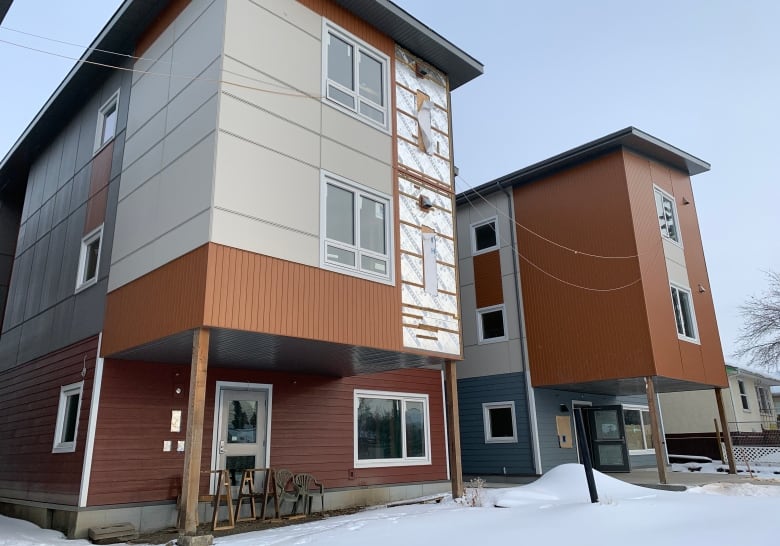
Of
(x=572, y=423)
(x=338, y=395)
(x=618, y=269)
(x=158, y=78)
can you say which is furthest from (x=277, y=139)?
(x=572, y=423)

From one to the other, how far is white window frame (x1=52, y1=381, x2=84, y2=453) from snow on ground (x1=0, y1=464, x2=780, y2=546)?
122 cm

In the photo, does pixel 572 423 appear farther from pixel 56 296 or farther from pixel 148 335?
pixel 56 296

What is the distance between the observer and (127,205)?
392 inches

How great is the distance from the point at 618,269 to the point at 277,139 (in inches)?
364

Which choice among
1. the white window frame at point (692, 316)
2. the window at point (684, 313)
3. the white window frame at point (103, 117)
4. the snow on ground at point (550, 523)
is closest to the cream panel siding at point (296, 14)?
the white window frame at point (103, 117)

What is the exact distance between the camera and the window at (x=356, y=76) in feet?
32.4

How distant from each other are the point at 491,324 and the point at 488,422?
276cm

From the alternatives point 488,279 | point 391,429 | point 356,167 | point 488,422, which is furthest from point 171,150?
point 488,422

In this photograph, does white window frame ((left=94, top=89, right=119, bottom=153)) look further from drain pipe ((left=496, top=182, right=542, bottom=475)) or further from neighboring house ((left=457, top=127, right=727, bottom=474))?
drain pipe ((left=496, top=182, right=542, bottom=475))

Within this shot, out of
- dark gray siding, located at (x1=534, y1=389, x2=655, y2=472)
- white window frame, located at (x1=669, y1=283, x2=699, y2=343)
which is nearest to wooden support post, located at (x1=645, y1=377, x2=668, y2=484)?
white window frame, located at (x1=669, y1=283, x2=699, y2=343)

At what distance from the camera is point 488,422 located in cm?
1627

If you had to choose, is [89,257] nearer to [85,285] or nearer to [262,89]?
[85,285]

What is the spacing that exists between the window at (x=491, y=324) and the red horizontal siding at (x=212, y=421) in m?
3.53

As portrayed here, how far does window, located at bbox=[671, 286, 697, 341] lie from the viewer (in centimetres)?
1469
